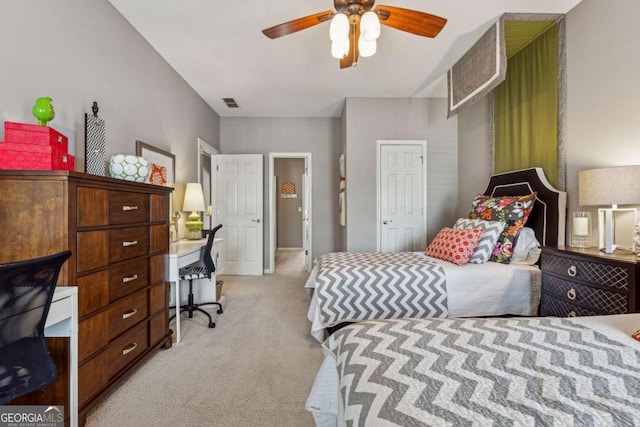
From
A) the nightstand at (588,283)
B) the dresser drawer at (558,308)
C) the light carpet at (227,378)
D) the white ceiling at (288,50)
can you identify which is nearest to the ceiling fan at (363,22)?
the white ceiling at (288,50)

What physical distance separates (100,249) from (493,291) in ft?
8.45

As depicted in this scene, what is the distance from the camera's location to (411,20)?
194cm

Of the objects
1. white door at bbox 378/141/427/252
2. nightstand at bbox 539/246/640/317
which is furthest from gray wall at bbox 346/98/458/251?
nightstand at bbox 539/246/640/317

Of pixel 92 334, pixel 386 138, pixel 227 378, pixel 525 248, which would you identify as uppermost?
pixel 386 138

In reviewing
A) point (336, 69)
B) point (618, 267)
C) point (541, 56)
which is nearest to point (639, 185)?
point (618, 267)

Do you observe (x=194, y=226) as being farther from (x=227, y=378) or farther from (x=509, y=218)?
(x=509, y=218)

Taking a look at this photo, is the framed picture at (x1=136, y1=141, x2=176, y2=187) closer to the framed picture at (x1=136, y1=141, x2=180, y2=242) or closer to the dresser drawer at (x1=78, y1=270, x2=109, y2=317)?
the framed picture at (x1=136, y1=141, x2=180, y2=242)

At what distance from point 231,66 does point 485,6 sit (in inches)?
95.5

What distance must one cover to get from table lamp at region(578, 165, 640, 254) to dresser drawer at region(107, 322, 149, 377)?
297 cm

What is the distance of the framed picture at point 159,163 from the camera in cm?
272

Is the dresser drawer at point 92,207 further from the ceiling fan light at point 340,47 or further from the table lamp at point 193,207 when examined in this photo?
the table lamp at point 193,207

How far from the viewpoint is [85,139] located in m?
2.02

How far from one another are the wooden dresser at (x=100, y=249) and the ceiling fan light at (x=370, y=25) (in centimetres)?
170

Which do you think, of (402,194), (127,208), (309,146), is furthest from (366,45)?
(309,146)
